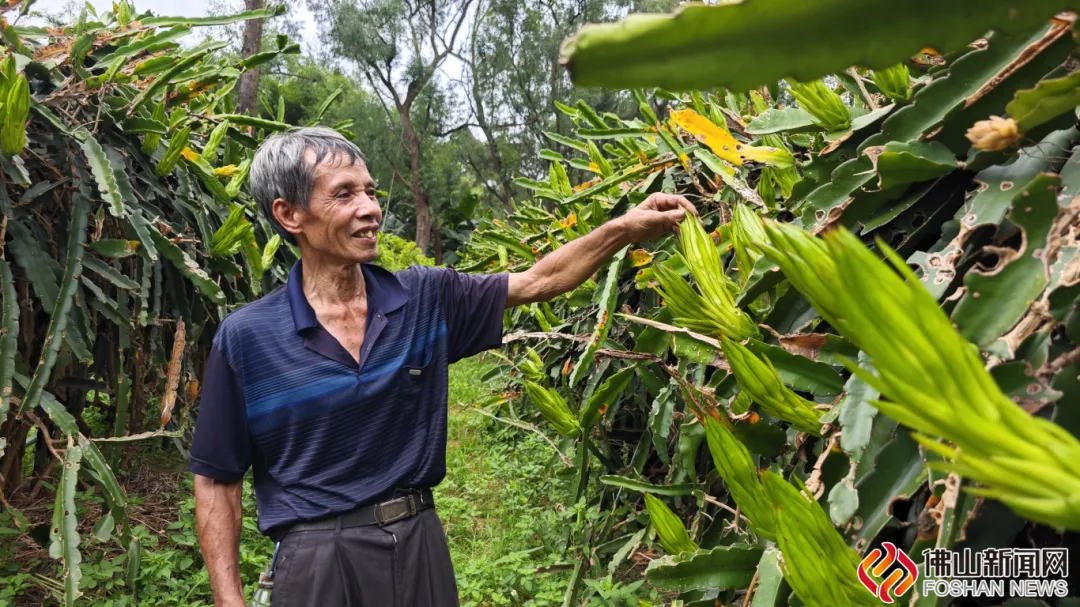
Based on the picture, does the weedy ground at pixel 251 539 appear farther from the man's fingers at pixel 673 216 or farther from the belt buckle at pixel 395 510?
the man's fingers at pixel 673 216

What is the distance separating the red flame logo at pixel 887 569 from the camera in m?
0.58

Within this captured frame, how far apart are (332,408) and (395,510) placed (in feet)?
0.76

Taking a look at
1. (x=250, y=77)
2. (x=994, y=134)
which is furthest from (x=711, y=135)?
(x=250, y=77)

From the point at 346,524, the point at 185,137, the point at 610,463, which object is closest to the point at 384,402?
the point at 346,524

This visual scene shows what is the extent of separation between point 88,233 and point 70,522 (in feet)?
3.14

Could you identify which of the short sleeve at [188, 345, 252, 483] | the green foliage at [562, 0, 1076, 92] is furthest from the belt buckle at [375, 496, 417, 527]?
the green foliage at [562, 0, 1076, 92]

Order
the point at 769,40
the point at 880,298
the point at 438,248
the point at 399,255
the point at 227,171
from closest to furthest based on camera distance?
the point at 880,298
the point at 769,40
the point at 227,171
the point at 399,255
the point at 438,248

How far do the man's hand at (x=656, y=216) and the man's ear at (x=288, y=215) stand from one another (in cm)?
68

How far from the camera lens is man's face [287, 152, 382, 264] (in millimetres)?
1587

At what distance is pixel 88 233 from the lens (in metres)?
2.29

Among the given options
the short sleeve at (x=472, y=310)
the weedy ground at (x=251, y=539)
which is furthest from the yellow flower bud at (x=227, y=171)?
the short sleeve at (x=472, y=310)

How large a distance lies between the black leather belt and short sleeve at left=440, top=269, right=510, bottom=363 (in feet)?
1.20

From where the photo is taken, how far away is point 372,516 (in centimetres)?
150

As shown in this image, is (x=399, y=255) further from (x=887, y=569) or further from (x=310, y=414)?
(x=887, y=569)
